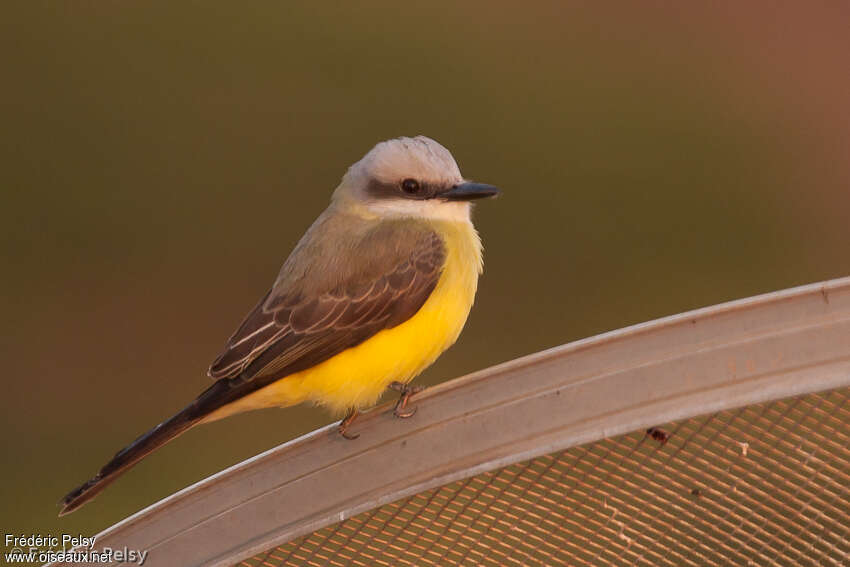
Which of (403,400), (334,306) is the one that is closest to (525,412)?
(403,400)

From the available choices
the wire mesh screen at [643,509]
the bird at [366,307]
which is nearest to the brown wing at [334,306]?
the bird at [366,307]

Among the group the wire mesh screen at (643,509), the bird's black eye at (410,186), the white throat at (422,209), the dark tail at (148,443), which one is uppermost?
the bird's black eye at (410,186)

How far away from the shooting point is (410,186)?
372 centimetres

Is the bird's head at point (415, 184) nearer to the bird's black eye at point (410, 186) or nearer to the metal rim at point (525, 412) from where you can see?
the bird's black eye at point (410, 186)

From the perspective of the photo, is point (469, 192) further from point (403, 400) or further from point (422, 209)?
point (403, 400)

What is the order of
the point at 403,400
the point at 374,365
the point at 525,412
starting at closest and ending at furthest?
the point at 525,412
the point at 403,400
the point at 374,365

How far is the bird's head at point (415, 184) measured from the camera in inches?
145

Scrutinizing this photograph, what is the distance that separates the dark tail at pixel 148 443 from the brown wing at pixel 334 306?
8 centimetres

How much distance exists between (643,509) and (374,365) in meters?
1.07

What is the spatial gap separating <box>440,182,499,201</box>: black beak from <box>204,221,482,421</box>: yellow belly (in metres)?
0.30

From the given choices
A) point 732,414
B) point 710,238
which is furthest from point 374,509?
point 710,238

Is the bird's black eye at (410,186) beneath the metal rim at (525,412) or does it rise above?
above

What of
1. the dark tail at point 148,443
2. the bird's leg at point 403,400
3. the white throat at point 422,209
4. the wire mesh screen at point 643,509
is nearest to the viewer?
the wire mesh screen at point 643,509

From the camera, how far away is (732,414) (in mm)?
2295
